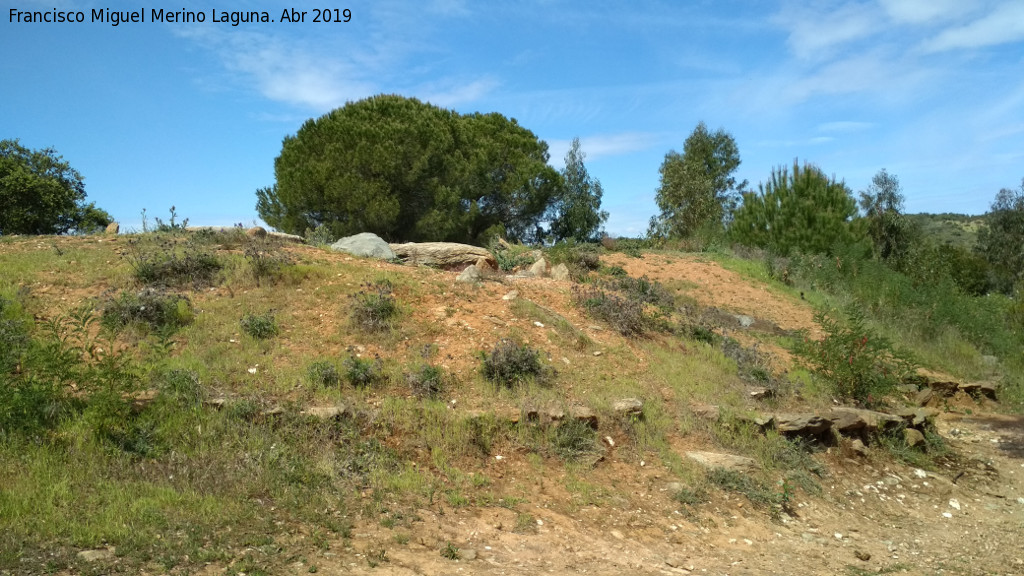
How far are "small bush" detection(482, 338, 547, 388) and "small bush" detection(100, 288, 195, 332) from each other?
118 inches

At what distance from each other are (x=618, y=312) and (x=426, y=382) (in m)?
3.23

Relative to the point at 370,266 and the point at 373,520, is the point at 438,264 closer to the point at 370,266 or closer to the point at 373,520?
the point at 370,266

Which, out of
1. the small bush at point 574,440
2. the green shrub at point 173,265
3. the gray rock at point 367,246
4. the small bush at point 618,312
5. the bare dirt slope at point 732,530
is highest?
the gray rock at point 367,246

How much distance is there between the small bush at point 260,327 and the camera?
650cm

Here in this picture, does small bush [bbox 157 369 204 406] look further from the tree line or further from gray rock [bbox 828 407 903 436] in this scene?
the tree line

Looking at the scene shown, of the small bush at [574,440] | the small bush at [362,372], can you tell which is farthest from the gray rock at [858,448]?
the small bush at [362,372]

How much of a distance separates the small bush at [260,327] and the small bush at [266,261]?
105 cm

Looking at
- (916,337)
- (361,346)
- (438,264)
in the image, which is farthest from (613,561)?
(916,337)

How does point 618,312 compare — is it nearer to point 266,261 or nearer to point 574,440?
point 574,440

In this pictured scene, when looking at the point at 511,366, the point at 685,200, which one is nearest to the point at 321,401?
the point at 511,366

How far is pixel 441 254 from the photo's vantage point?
12516 millimetres

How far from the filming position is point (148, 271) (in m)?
7.45

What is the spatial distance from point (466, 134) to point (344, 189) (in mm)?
5022

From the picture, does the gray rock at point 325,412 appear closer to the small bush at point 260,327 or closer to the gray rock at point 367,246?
the small bush at point 260,327
